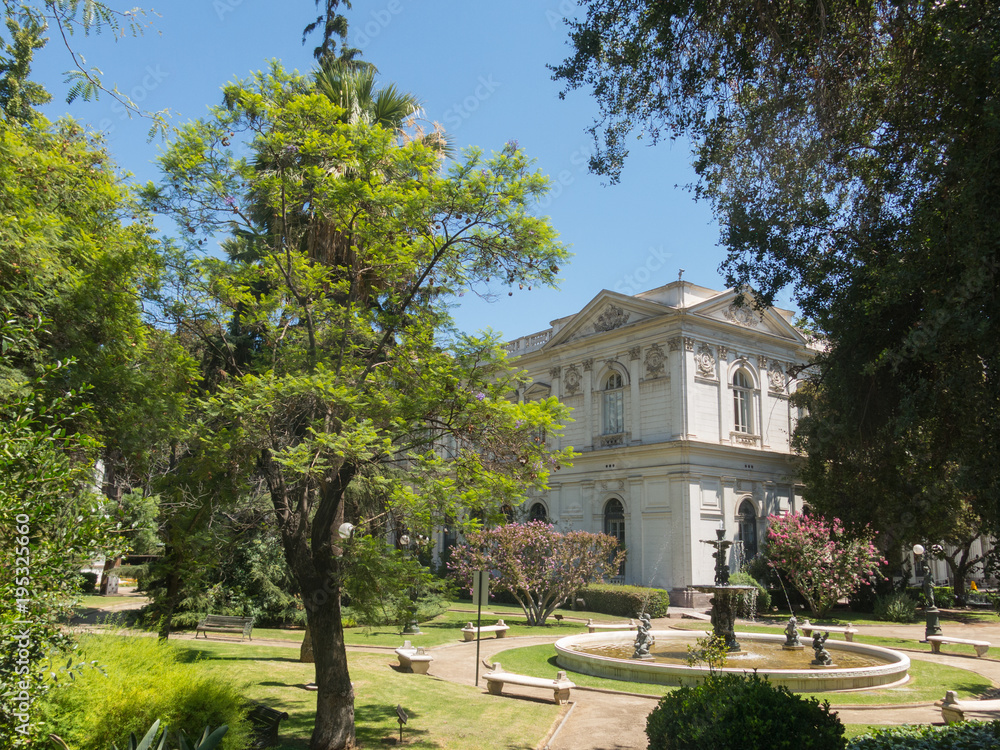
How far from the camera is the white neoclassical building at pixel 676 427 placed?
3069 cm

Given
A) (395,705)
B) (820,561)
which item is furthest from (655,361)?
(395,705)

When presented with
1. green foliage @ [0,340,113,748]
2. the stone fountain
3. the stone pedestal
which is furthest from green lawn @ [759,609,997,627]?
green foliage @ [0,340,113,748]

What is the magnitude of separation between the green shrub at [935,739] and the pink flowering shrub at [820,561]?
67.6ft

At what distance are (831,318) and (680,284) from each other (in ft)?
78.2

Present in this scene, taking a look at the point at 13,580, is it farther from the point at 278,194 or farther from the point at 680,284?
the point at 680,284

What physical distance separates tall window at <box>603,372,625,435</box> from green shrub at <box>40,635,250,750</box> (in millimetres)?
27992

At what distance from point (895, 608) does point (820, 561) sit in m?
3.51

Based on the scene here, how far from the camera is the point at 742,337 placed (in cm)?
3356

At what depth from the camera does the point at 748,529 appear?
32156mm

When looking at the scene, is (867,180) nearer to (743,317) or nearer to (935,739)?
(935,739)

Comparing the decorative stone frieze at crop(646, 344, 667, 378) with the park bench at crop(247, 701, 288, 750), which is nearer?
the park bench at crop(247, 701, 288, 750)

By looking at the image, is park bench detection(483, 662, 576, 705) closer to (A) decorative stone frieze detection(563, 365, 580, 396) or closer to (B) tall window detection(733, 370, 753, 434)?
(B) tall window detection(733, 370, 753, 434)

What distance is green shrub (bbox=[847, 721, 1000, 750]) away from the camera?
617 centimetres

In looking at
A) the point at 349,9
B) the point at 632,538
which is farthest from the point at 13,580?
the point at 632,538
